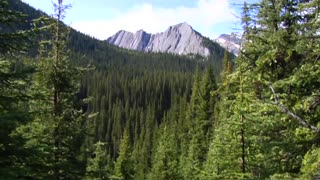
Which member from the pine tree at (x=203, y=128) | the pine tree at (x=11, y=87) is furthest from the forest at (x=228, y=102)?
the pine tree at (x=203, y=128)

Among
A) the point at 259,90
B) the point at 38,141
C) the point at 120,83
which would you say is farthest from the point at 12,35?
the point at 120,83

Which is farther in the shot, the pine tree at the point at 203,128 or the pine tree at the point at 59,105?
the pine tree at the point at 203,128

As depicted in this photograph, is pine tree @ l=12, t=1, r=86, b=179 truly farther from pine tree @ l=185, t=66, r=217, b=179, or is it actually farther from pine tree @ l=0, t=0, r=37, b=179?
pine tree @ l=185, t=66, r=217, b=179

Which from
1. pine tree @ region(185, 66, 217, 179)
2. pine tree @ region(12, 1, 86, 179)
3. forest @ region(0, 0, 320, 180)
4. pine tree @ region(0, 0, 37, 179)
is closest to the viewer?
Result: forest @ region(0, 0, 320, 180)

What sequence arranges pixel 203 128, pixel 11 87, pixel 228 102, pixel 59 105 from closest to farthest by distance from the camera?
1. pixel 11 87
2. pixel 228 102
3. pixel 59 105
4. pixel 203 128

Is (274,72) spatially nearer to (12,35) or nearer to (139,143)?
(12,35)

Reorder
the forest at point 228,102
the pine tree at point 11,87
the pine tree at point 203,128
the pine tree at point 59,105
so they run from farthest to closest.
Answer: the pine tree at point 203,128 < the pine tree at point 59,105 < the pine tree at point 11,87 < the forest at point 228,102

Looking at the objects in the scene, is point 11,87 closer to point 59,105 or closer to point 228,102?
point 59,105

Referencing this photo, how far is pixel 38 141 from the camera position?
12.6m

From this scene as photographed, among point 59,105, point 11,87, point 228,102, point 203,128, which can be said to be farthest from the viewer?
point 203,128

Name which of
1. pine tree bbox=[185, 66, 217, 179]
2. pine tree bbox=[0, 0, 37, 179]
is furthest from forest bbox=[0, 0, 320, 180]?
pine tree bbox=[185, 66, 217, 179]

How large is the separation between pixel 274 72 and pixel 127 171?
27.4m

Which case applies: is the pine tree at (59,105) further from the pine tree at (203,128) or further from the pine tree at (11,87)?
the pine tree at (203,128)

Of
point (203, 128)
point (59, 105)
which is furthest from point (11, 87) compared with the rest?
point (203, 128)
